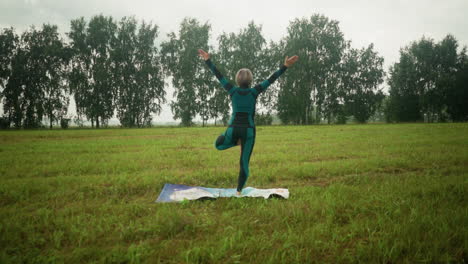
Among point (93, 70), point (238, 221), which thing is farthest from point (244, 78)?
point (93, 70)

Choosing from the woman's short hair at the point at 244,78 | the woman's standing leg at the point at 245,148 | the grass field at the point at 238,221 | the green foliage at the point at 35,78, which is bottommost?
the grass field at the point at 238,221

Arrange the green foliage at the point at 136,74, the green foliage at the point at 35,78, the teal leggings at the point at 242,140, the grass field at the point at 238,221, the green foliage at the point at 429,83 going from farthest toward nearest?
the green foliage at the point at 429,83
the green foliage at the point at 136,74
the green foliage at the point at 35,78
the teal leggings at the point at 242,140
the grass field at the point at 238,221

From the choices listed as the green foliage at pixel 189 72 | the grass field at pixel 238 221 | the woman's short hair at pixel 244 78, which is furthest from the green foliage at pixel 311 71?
the woman's short hair at pixel 244 78

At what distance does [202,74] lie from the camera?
47.5 m

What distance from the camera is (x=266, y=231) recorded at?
320 cm

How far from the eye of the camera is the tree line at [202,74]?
41281 millimetres

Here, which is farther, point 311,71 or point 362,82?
point 362,82

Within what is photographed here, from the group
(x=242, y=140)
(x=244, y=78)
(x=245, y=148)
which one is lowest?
(x=245, y=148)

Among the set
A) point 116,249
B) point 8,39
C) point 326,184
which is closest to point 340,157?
point 326,184

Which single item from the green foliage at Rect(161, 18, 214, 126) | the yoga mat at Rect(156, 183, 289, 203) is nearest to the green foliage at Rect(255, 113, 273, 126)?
the green foliage at Rect(161, 18, 214, 126)

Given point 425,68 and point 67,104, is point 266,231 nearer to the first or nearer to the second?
point 67,104

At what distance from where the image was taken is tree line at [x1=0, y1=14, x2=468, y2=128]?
4128 centimetres

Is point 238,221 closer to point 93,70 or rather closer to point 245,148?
point 245,148

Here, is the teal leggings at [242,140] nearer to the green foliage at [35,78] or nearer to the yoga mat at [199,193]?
the yoga mat at [199,193]
